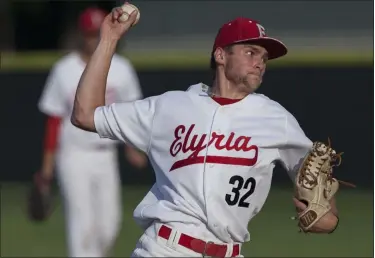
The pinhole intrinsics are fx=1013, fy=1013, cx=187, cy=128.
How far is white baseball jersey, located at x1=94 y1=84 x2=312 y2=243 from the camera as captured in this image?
4516mm

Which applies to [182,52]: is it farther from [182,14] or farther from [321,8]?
[321,8]

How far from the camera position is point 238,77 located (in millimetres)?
4590

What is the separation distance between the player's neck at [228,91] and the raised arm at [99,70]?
1.66 ft

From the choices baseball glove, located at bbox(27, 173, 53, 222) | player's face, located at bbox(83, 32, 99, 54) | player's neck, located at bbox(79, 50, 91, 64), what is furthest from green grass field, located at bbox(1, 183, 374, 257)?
player's face, located at bbox(83, 32, 99, 54)

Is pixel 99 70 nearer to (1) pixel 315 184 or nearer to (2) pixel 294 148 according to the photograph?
(2) pixel 294 148

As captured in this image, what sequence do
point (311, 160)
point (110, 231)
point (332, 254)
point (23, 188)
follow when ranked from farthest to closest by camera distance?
1. point (23, 188)
2. point (332, 254)
3. point (110, 231)
4. point (311, 160)

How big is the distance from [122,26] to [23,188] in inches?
417

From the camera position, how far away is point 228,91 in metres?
4.68

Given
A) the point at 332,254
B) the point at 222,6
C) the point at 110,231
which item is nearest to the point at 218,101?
the point at 110,231

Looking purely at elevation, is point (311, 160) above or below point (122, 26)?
below

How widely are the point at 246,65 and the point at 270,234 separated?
6.28 meters

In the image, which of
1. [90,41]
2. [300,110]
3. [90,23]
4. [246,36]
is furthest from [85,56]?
[300,110]

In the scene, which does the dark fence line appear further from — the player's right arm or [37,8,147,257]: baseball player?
the player's right arm

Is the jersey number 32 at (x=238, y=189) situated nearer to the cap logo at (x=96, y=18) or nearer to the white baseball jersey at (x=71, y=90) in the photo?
the white baseball jersey at (x=71, y=90)
